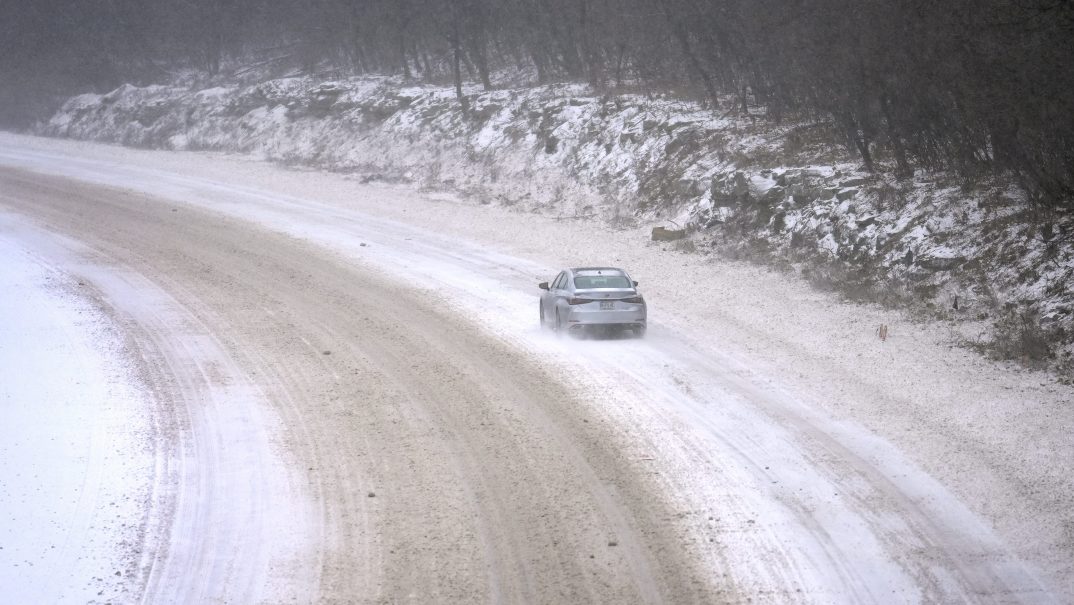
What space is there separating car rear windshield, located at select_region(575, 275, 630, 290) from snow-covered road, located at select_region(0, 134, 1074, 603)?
1.09 meters

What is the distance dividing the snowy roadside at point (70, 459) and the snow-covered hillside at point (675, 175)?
1245cm

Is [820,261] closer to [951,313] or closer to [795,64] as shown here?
[951,313]

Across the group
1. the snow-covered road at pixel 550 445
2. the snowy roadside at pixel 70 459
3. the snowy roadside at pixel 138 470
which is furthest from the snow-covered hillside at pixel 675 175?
the snowy roadside at pixel 70 459

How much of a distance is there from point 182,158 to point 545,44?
51.6 ft

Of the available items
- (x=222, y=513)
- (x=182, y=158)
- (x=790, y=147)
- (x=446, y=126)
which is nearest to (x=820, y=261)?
(x=790, y=147)

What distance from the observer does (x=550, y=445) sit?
39.4 ft

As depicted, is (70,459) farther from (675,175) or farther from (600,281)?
(675,175)

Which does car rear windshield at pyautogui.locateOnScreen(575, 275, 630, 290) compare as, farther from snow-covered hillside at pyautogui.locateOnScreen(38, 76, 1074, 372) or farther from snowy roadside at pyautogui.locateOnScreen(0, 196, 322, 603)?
snowy roadside at pyautogui.locateOnScreen(0, 196, 322, 603)

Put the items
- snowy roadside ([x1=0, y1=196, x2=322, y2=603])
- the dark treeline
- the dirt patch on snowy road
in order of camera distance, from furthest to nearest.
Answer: the dark treeline < snowy roadside ([x1=0, y1=196, x2=322, y2=603]) < the dirt patch on snowy road

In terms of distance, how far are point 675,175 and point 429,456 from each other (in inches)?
694

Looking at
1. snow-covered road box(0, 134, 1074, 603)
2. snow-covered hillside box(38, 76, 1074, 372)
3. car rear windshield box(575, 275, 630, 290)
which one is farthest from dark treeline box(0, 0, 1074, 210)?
car rear windshield box(575, 275, 630, 290)

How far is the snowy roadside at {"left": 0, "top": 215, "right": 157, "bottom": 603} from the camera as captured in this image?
29.5ft

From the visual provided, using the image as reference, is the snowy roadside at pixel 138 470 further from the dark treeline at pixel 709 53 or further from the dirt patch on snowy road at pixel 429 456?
the dark treeline at pixel 709 53

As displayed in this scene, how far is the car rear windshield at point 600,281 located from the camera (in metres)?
17.2
